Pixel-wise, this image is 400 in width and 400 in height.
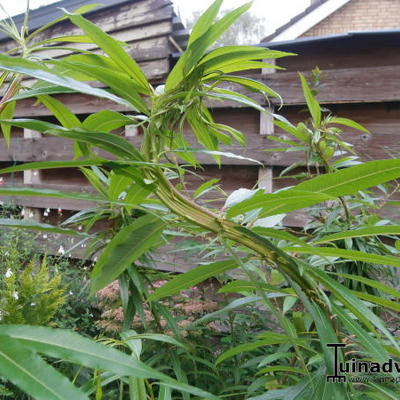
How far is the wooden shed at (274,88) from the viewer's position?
165 cm

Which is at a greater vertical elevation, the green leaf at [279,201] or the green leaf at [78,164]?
the green leaf at [78,164]

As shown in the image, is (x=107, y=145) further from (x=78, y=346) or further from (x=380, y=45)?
(x=380, y=45)

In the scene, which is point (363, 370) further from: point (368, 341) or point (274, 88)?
point (274, 88)

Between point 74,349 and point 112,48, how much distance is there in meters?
0.27

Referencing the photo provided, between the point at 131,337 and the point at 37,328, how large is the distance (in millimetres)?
201

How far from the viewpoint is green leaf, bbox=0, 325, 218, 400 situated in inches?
9.1

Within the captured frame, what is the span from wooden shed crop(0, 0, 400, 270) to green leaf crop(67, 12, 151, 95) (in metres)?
0.93

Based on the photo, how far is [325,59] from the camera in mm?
1848

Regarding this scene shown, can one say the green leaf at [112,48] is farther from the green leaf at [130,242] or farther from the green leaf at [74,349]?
the green leaf at [74,349]

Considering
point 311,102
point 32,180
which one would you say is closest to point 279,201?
point 311,102

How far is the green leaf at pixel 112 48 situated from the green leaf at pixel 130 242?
14 cm

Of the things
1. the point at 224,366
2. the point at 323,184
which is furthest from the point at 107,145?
the point at 224,366

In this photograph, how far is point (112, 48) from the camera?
1.22 feet

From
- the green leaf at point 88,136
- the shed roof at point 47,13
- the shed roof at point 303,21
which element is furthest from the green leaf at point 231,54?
the shed roof at point 303,21
